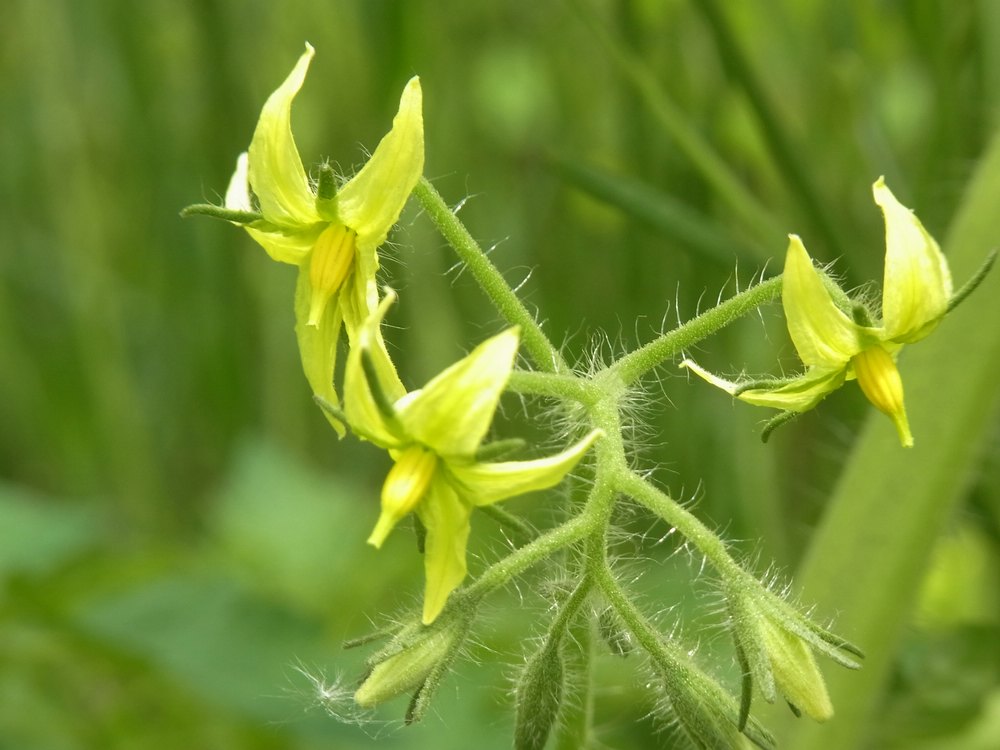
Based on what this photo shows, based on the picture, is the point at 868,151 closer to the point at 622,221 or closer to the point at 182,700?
the point at 622,221

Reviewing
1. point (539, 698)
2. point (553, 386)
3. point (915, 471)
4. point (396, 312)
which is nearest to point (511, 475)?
point (553, 386)

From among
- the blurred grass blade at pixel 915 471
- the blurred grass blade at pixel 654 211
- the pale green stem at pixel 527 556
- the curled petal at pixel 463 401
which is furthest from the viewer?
the blurred grass blade at pixel 654 211

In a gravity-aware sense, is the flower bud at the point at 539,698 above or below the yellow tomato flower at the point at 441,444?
below

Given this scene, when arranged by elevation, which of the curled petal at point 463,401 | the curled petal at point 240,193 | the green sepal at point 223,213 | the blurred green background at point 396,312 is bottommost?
the blurred green background at point 396,312

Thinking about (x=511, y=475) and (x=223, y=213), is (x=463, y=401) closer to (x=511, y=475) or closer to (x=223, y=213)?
(x=511, y=475)

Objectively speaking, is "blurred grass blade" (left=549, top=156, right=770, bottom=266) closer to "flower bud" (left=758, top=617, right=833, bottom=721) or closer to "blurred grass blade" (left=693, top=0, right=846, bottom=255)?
"blurred grass blade" (left=693, top=0, right=846, bottom=255)

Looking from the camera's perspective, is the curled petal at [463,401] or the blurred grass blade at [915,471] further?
the blurred grass blade at [915,471]

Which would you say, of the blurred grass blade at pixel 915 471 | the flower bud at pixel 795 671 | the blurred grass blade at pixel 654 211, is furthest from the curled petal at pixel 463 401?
the blurred grass blade at pixel 654 211

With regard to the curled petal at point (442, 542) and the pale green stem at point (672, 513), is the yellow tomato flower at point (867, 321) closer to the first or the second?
the pale green stem at point (672, 513)

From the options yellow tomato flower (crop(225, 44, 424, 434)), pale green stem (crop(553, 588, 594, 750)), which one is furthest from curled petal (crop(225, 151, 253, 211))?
pale green stem (crop(553, 588, 594, 750))
